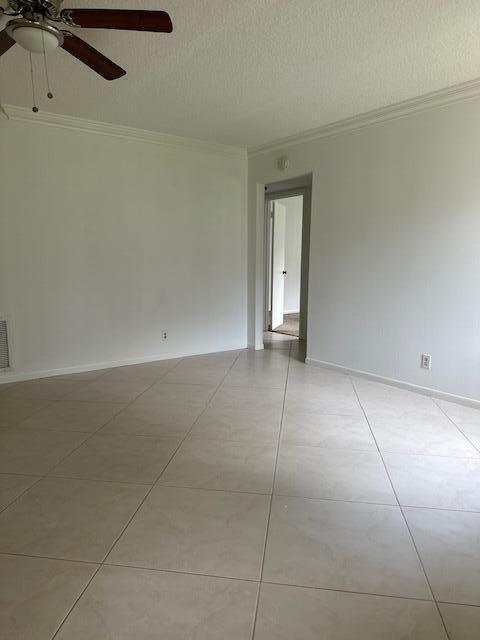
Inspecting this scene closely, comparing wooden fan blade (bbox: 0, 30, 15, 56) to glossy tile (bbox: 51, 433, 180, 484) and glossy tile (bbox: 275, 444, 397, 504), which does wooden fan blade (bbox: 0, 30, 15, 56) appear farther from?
glossy tile (bbox: 275, 444, 397, 504)

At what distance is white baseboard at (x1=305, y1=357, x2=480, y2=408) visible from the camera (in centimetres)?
323

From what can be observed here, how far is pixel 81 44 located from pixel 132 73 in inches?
38.1

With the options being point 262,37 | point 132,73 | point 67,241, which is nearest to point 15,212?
point 67,241

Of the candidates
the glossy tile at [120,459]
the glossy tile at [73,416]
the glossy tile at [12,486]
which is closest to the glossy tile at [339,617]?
the glossy tile at [120,459]

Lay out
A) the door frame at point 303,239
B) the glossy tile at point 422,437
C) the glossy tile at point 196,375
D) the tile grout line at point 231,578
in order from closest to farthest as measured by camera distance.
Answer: the tile grout line at point 231,578
the glossy tile at point 422,437
the glossy tile at point 196,375
the door frame at point 303,239

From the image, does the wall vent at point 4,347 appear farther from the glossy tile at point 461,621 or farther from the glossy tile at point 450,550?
the glossy tile at point 461,621

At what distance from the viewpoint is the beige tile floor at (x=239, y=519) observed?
134 cm

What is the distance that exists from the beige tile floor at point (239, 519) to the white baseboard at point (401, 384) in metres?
0.10

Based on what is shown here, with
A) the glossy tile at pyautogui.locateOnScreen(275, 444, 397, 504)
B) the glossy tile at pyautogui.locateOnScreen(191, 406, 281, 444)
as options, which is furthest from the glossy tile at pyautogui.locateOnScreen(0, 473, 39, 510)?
the glossy tile at pyautogui.locateOnScreen(275, 444, 397, 504)

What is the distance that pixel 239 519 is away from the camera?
5.98ft

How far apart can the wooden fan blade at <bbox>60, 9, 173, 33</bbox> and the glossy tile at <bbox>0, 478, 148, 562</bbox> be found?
2137mm

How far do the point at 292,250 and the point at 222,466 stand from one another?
6.37m

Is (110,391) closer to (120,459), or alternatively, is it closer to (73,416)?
(73,416)

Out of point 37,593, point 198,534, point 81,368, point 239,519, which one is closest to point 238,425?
point 239,519
